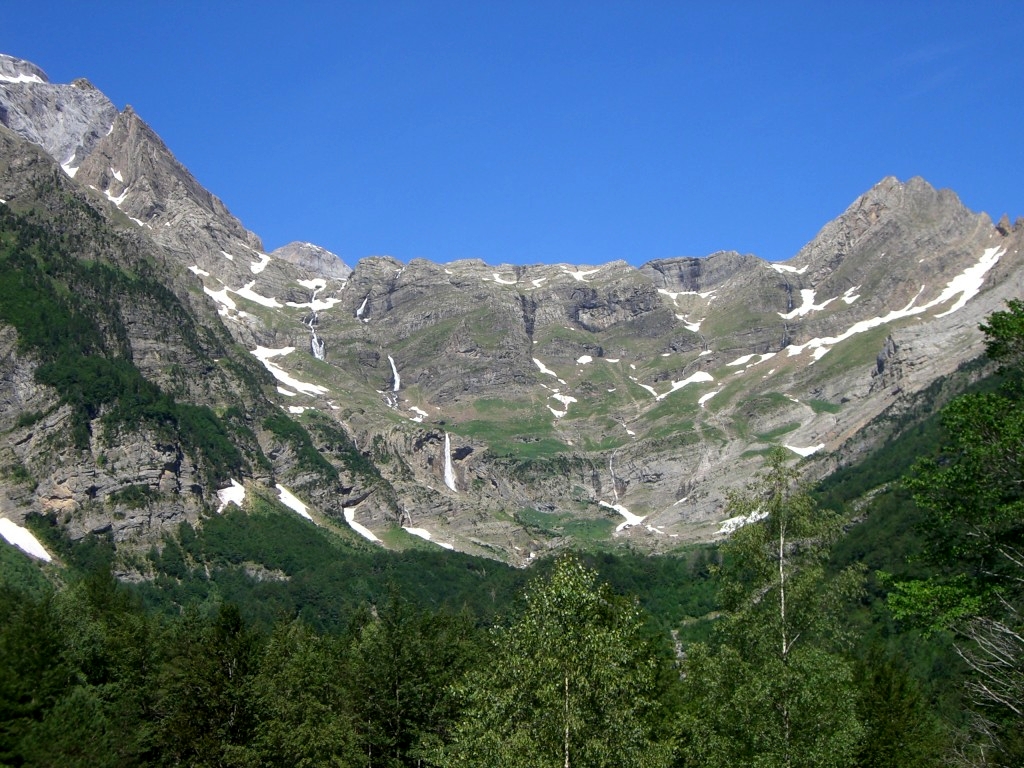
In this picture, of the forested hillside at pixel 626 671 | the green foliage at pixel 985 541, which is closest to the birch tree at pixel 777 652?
the forested hillside at pixel 626 671

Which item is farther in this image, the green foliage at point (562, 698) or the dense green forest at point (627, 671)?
the green foliage at point (562, 698)

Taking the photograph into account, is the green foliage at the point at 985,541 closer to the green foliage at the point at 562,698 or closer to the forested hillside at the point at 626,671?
the forested hillside at the point at 626,671

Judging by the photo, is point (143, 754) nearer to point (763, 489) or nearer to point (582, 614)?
point (582, 614)

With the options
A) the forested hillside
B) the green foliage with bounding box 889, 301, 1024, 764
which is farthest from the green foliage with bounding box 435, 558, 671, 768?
the green foliage with bounding box 889, 301, 1024, 764

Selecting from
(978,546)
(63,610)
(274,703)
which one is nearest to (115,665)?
(63,610)

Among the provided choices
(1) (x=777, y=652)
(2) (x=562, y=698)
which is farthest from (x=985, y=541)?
(2) (x=562, y=698)

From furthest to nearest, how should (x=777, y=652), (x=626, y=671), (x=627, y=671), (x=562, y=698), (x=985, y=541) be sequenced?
(x=627, y=671) < (x=777, y=652) < (x=626, y=671) < (x=562, y=698) < (x=985, y=541)

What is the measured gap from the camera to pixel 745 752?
35.8 m

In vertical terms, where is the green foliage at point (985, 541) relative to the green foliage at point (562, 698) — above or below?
above

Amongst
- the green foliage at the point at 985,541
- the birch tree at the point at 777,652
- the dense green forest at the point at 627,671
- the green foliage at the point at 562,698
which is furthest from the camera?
the birch tree at the point at 777,652

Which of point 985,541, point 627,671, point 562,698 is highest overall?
point 985,541

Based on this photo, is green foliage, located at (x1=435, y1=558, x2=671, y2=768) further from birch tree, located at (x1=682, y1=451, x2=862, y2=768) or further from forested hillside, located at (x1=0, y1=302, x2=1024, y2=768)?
birch tree, located at (x1=682, y1=451, x2=862, y2=768)

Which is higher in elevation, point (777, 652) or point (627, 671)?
point (777, 652)

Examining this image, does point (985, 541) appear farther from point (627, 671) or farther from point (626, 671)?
point (627, 671)
